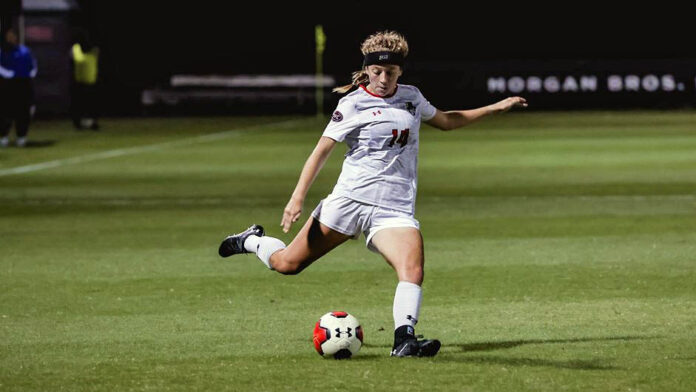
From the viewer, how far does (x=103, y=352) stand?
8227mm

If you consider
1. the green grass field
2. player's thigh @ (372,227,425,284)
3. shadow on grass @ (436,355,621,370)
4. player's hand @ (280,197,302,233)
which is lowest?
the green grass field

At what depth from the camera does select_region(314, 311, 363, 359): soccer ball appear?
7895mm

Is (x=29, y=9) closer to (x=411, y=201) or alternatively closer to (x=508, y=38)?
(x=508, y=38)

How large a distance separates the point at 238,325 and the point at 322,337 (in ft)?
4.44

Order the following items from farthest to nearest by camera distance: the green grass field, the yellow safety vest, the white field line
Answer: the yellow safety vest < the white field line < the green grass field

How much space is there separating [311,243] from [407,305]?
802mm

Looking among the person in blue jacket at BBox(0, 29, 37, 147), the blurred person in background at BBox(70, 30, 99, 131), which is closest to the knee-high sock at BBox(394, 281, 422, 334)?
the person in blue jacket at BBox(0, 29, 37, 147)

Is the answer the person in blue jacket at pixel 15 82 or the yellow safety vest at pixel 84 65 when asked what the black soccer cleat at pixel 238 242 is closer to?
the person in blue jacket at pixel 15 82

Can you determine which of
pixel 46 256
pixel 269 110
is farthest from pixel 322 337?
pixel 269 110

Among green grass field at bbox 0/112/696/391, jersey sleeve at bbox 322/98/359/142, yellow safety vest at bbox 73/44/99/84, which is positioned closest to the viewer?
green grass field at bbox 0/112/696/391

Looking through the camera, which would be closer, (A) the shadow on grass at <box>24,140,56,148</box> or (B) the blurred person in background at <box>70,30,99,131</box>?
(A) the shadow on grass at <box>24,140,56,148</box>

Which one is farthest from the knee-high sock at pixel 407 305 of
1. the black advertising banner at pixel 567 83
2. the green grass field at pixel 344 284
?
the black advertising banner at pixel 567 83

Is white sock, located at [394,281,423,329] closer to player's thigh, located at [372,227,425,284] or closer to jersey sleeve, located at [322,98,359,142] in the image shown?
player's thigh, located at [372,227,425,284]

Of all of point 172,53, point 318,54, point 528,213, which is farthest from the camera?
point 172,53
